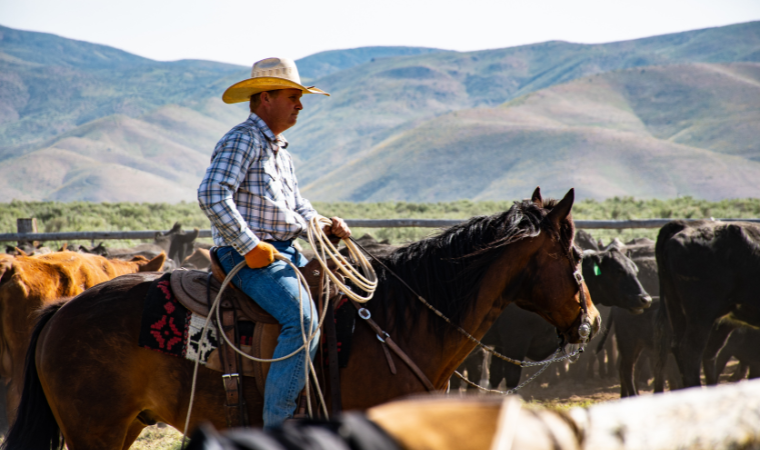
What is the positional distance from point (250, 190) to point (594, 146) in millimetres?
104646

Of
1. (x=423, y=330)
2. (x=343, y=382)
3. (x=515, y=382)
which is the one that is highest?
(x=423, y=330)

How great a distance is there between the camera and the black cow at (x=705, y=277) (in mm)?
5641

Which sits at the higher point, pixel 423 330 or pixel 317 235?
pixel 317 235

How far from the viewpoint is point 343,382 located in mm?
2992

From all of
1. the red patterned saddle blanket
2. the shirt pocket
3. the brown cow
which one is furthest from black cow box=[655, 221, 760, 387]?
the brown cow

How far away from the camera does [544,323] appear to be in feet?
22.9

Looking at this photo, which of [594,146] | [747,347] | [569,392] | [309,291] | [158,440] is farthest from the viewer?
[594,146]

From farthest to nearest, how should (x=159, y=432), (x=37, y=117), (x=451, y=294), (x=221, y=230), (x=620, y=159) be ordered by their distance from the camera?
(x=37, y=117) < (x=620, y=159) < (x=159, y=432) < (x=451, y=294) < (x=221, y=230)

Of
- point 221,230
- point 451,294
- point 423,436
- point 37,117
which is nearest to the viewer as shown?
point 423,436

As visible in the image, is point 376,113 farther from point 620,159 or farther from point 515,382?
point 515,382

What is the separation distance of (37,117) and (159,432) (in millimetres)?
216303

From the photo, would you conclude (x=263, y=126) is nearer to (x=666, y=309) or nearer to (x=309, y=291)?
(x=309, y=291)

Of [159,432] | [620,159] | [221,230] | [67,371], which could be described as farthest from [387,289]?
[620,159]

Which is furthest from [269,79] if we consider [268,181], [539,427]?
[539,427]
